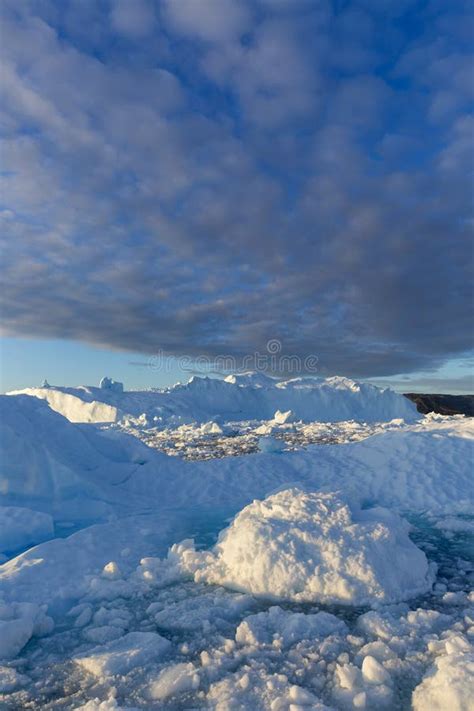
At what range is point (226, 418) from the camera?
42031 millimetres

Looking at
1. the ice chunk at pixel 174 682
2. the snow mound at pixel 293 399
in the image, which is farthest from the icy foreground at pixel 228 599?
the snow mound at pixel 293 399

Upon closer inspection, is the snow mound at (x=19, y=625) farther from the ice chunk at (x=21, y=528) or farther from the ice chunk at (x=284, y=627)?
the ice chunk at (x=21, y=528)

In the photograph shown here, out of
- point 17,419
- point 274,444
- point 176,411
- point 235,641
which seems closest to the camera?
point 235,641

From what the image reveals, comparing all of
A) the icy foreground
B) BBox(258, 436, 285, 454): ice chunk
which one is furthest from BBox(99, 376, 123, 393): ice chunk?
the icy foreground

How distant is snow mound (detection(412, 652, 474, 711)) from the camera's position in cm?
305

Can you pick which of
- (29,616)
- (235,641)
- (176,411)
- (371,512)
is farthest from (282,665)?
(176,411)

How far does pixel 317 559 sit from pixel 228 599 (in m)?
1.21

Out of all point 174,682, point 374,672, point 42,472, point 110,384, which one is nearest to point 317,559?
point 374,672

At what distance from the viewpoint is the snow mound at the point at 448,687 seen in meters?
3.05

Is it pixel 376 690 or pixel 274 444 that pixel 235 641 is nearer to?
pixel 376 690

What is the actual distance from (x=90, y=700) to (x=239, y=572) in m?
2.43

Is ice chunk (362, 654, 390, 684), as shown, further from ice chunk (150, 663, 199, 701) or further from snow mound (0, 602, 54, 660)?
snow mound (0, 602, 54, 660)

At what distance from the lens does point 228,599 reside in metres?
4.87

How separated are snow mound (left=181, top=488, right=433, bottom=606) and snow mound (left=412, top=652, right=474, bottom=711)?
147 centimetres
